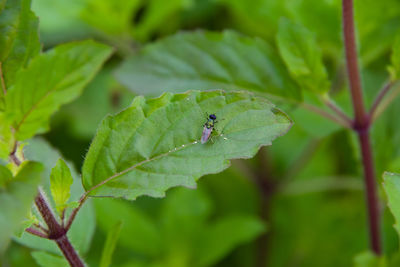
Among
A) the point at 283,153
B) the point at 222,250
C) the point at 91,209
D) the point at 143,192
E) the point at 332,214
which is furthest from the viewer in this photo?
the point at 283,153

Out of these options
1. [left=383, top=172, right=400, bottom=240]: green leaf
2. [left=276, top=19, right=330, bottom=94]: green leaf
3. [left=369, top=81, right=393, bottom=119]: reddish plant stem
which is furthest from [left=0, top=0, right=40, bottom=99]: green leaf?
[left=369, top=81, right=393, bottom=119]: reddish plant stem

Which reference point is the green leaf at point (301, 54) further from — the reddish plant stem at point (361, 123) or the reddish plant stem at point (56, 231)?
the reddish plant stem at point (56, 231)

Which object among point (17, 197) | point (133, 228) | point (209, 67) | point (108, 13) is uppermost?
point (108, 13)

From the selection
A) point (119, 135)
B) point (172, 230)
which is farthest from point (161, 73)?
point (172, 230)

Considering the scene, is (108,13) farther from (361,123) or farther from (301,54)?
(361,123)

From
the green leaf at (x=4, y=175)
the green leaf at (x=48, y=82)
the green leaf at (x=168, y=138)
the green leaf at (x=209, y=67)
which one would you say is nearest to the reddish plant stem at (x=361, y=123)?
the green leaf at (x=209, y=67)

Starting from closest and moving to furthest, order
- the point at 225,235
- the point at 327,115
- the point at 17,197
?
the point at 17,197 → the point at 327,115 → the point at 225,235

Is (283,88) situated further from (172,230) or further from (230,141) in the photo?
(172,230)

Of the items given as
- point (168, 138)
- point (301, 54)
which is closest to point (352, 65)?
point (301, 54)
